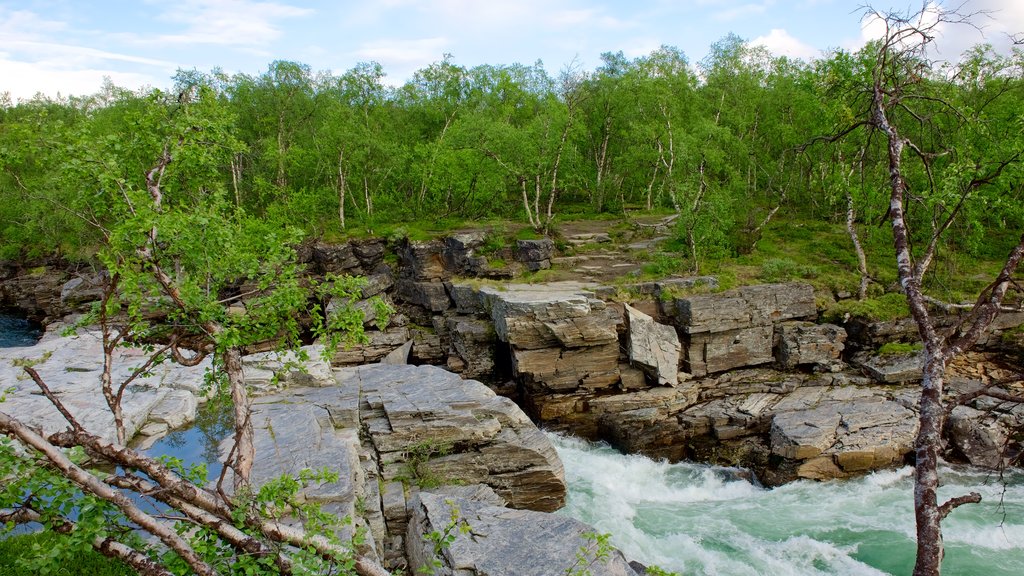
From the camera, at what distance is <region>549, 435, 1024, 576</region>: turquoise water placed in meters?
15.0

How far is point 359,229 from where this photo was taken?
123 feet

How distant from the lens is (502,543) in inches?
455

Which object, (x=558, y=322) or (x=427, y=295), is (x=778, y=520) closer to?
(x=558, y=322)

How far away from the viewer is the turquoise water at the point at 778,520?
1499cm

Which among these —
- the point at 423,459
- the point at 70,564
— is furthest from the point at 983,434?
the point at 70,564

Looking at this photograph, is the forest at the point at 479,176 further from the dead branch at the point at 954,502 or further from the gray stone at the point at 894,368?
the gray stone at the point at 894,368

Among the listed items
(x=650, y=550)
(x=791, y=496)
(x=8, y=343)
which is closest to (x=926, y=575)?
(x=650, y=550)

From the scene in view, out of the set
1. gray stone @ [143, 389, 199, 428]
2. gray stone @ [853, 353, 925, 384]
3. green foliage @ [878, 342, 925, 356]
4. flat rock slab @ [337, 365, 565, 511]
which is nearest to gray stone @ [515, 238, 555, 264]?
flat rock slab @ [337, 365, 565, 511]

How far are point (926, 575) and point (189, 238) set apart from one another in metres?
9.14

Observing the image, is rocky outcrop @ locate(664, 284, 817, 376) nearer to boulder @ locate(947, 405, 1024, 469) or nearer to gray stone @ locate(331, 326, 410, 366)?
boulder @ locate(947, 405, 1024, 469)

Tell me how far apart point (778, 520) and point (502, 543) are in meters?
9.80

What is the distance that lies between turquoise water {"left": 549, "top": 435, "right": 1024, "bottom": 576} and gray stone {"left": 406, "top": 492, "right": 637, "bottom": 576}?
4.24m

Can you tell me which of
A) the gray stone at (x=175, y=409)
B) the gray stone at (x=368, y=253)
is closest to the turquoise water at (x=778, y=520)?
the gray stone at (x=175, y=409)

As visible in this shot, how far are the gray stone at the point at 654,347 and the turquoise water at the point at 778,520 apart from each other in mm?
4219
